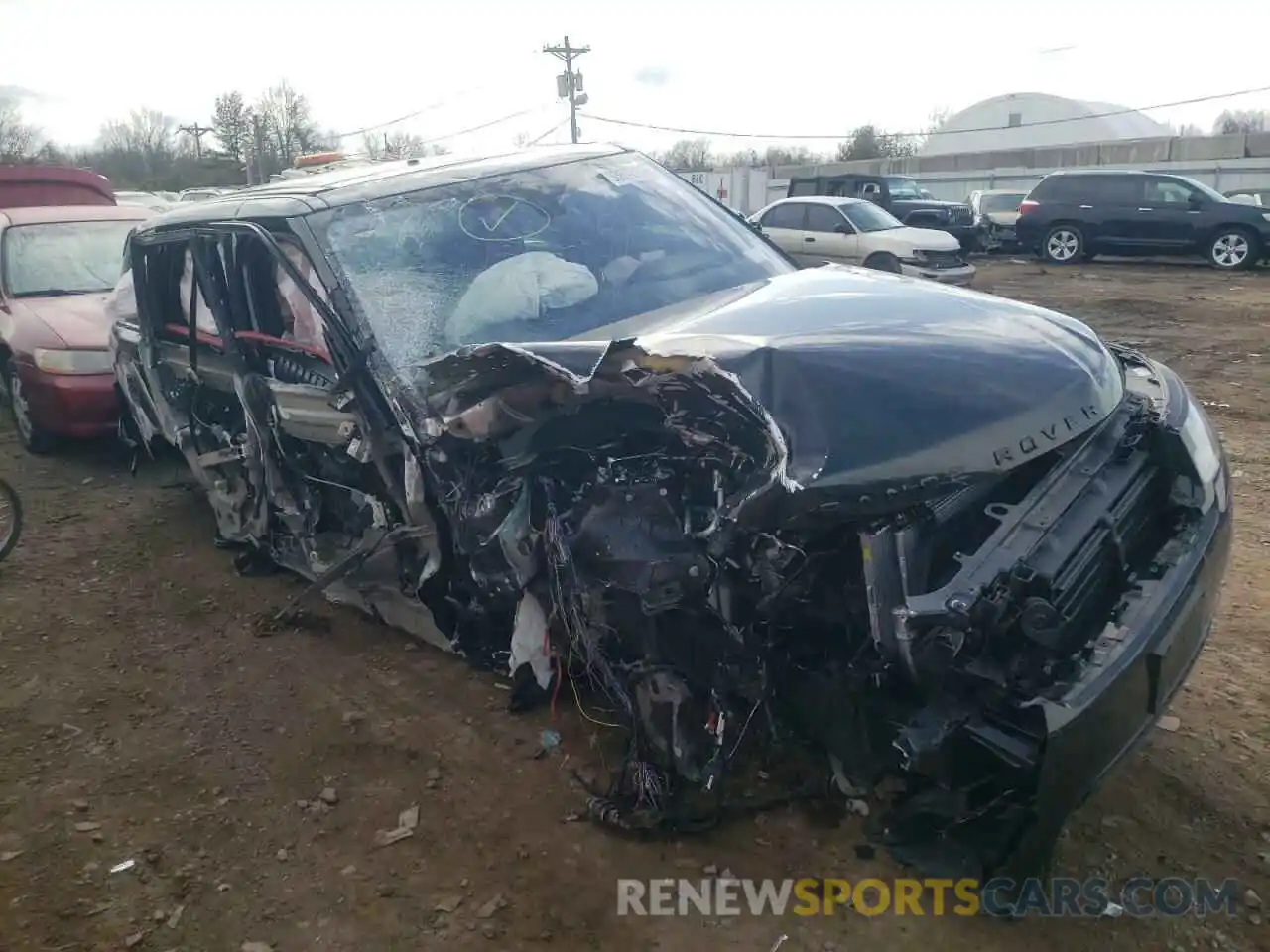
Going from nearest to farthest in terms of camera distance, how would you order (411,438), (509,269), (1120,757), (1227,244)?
1. (1120,757)
2. (411,438)
3. (509,269)
4. (1227,244)

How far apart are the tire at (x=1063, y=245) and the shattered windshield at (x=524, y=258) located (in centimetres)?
1492

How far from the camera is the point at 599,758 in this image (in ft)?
9.84

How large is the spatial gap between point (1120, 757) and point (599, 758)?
58.9 inches

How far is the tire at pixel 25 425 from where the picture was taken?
6.59 metres

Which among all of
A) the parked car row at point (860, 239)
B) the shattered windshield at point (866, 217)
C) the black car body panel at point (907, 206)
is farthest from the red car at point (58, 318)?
the black car body panel at point (907, 206)

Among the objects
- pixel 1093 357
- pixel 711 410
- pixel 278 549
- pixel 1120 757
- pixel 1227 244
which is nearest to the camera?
pixel 1120 757

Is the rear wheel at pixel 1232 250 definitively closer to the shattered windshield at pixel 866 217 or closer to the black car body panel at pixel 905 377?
the shattered windshield at pixel 866 217

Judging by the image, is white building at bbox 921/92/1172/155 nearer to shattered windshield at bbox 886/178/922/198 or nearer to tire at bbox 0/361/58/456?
shattered windshield at bbox 886/178/922/198

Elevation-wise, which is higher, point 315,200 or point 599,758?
point 315,200

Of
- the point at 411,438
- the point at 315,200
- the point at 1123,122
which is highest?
the point at 1123,122

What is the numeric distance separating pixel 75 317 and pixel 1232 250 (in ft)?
53.1

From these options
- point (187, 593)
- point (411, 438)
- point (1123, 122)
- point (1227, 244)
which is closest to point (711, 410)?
point (411, 438)

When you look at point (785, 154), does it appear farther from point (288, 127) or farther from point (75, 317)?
point (75, 317)

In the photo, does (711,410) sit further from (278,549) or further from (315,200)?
(278,549)
